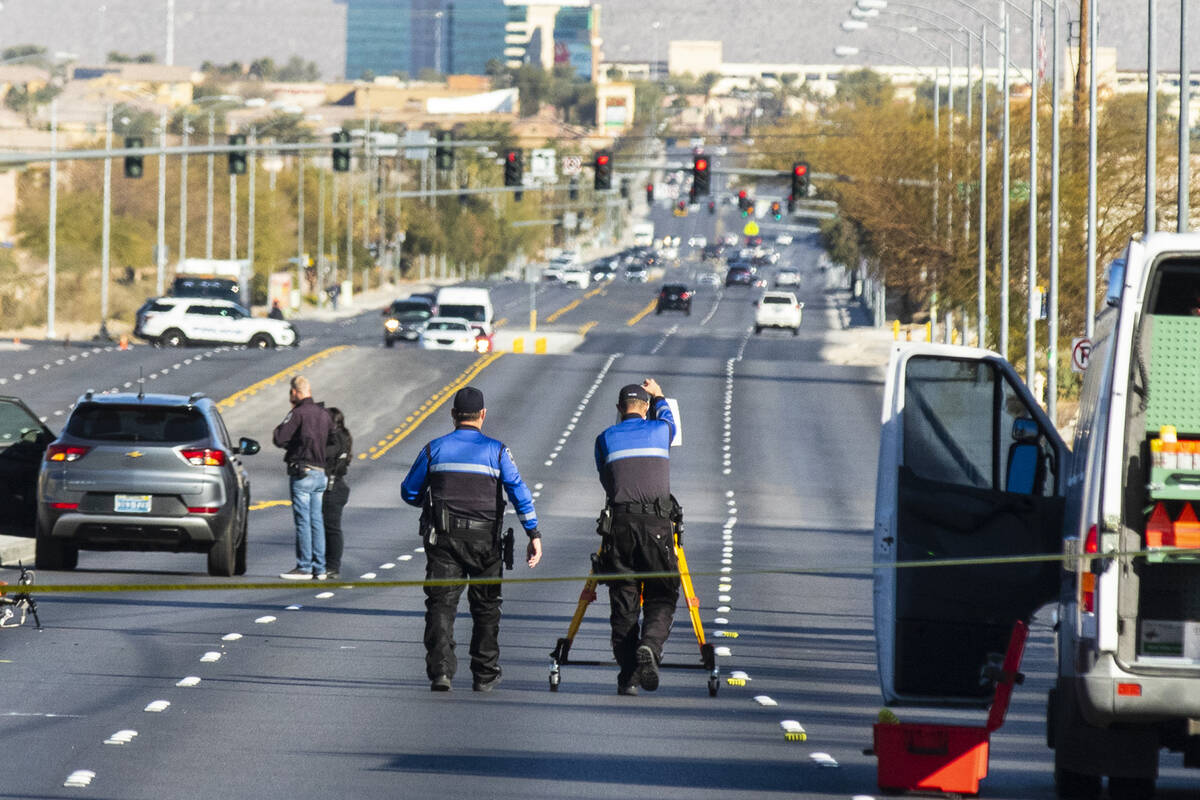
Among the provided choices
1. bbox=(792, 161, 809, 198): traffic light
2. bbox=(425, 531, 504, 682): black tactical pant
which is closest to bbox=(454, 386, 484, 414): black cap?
bbox=(425, 531, 504, 682): black tactical pant

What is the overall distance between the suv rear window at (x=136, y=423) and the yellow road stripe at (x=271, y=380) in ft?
85.0

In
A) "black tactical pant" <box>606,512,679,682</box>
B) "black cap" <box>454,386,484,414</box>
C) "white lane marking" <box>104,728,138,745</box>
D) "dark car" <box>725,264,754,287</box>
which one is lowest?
"white lane marking" <box>104,728,138,745</box>

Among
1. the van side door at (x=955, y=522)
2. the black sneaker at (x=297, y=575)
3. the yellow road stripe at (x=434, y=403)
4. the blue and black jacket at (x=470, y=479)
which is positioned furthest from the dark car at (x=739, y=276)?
the van side door at (x=955, y=522)

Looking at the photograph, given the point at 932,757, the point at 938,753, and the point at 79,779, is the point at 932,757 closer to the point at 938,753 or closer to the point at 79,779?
the point at 938,753

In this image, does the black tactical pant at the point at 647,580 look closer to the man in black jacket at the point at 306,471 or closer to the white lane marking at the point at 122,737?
the white lane marking at the point at 122,737

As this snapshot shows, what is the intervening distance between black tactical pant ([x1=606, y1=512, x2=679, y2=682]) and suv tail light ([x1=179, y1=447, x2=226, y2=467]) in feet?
26.6

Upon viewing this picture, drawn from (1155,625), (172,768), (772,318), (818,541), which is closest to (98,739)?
(172,768)

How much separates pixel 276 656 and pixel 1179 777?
21.1 feet

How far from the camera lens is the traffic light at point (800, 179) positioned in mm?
62969

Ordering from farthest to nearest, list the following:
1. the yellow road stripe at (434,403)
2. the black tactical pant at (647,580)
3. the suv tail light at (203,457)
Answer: the yellow road stripe at (434,403) → the suv tail light at (203,457) → the black tactical pant at (647,580)

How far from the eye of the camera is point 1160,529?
9422 millimetres

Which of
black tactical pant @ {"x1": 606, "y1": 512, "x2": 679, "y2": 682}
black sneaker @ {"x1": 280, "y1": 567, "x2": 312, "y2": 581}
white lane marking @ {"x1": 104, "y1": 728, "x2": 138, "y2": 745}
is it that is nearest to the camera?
white lane marking @ {"x1": 104, "y1": 728, "x2": 138, "y2": 745}

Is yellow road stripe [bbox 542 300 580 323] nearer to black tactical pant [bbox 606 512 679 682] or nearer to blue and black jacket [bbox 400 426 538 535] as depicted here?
blue and black jacket [bbox 400 426 538 535]

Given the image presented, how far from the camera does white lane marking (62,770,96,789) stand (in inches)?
389
